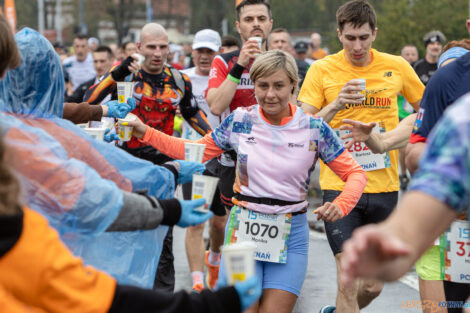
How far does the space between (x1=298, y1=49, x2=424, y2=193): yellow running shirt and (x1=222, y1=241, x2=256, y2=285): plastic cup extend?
10.2ft

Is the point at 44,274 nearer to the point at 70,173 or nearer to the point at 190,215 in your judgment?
the point at 70,173

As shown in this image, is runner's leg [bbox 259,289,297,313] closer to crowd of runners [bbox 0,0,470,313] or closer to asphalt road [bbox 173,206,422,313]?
crowd of runners [bbox 0,0,470,313]

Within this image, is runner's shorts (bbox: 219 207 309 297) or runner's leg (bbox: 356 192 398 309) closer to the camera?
runner's shorts (bbox: 219 207 309 297)

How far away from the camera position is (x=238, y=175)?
489 cm

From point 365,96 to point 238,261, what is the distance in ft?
10.8

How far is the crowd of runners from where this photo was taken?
2.33 metres

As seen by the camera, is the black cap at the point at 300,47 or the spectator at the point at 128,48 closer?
the spectator at the point at 128,48

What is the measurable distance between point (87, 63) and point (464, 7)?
13.5m

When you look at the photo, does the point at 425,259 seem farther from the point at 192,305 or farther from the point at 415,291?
the point at 415,291

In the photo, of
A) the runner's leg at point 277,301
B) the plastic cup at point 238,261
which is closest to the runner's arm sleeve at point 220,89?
the runner's leg at point 277,301

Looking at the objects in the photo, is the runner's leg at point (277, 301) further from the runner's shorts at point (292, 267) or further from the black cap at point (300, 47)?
the black cap at point (300, 47)

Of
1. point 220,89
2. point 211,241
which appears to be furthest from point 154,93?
point 211,241

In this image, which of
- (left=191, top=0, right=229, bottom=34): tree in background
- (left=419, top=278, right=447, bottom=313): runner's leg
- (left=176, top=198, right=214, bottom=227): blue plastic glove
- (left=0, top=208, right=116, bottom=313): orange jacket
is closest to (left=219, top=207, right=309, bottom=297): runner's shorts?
(left=419, top=278, right=447, bottom=313): runner's leg

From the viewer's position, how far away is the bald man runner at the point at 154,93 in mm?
6684
